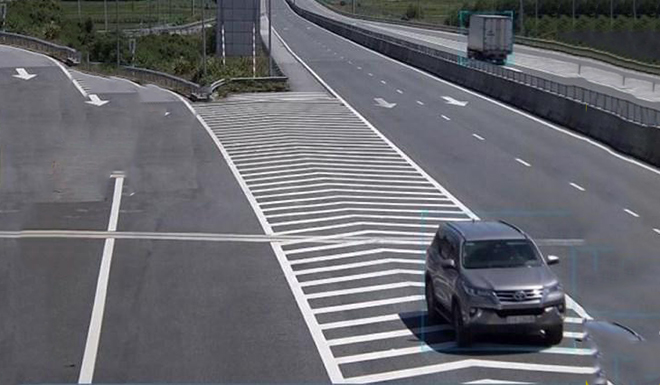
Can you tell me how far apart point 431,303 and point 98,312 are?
16.4 ft

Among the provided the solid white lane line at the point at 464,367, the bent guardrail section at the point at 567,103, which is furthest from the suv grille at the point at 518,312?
the bent guardrail section at the point at 567,103

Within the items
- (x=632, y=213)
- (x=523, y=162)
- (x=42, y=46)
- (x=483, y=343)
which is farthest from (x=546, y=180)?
(x=42, y=46)

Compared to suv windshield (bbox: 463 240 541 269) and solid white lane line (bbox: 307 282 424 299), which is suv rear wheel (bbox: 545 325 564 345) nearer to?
suv windshield (bbox: 463 240 541 269)

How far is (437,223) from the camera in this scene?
27328 mm

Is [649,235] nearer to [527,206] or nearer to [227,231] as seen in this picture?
[527,206]

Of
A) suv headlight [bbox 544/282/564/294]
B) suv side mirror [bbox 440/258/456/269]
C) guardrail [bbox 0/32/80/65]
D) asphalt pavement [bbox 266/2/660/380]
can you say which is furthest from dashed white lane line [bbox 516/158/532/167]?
guardrail [bbox 0/32/80/65]

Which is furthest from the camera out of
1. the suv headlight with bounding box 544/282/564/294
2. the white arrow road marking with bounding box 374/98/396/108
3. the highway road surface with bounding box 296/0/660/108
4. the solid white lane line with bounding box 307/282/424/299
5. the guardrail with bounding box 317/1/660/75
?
the guardrail with bounding box 317/1/660/75

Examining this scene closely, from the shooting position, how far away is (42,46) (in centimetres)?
7362

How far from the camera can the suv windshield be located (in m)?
17.1

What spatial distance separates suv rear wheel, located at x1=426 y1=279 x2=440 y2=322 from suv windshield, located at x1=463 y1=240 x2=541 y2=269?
103cm

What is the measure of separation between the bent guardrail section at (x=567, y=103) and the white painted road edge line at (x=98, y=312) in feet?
53.8

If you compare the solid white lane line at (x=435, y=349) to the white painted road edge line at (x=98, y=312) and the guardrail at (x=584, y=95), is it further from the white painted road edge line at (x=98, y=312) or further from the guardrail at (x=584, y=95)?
the guardrail at (x=584, y=95)

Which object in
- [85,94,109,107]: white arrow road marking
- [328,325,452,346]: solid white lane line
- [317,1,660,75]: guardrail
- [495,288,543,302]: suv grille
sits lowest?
[317,1,660,75]: guardrail

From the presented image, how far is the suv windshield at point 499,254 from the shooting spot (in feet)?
56.2
